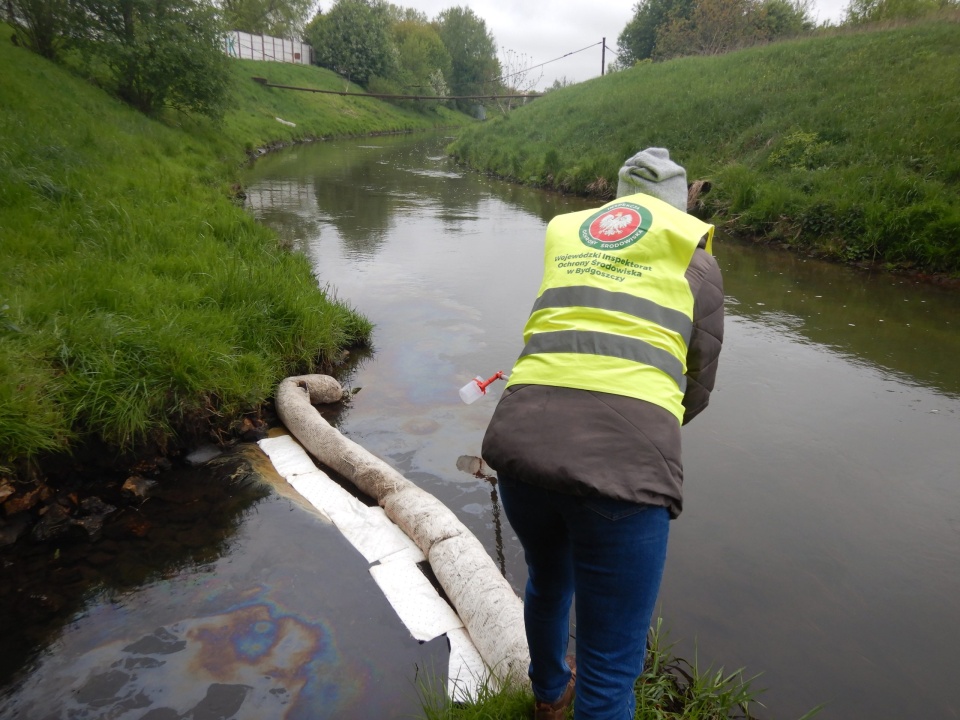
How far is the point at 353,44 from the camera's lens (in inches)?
2137

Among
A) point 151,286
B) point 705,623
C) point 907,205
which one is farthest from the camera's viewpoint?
point 907,205

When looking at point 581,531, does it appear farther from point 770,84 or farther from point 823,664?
point 770,84

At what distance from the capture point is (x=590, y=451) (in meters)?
1.76

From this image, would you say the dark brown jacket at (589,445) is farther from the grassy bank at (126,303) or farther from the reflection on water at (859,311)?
the reflection on water at (859,311)

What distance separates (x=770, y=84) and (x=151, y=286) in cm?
1666

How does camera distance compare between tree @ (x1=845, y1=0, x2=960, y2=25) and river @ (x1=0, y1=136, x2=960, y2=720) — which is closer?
river @ (x1=0, y1=136, x2=960, y2=720)

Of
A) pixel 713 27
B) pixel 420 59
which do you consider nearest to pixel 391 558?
pixel 713 27

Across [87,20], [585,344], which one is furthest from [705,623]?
[87,20]

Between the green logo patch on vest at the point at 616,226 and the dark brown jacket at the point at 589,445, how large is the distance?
1.65 ft

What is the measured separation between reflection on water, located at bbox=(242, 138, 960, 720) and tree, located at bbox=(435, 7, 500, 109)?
72258 millimetres

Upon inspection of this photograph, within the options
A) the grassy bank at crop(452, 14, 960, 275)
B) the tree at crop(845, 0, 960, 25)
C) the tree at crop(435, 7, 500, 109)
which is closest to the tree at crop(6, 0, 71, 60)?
the grassy bank at crop(452, 14, 960, 275)

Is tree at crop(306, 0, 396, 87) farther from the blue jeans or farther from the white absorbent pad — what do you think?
the blue jeans

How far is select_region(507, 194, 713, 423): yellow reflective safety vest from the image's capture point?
6.14 feet

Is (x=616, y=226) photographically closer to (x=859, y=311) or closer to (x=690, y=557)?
(x=690, y=557)
